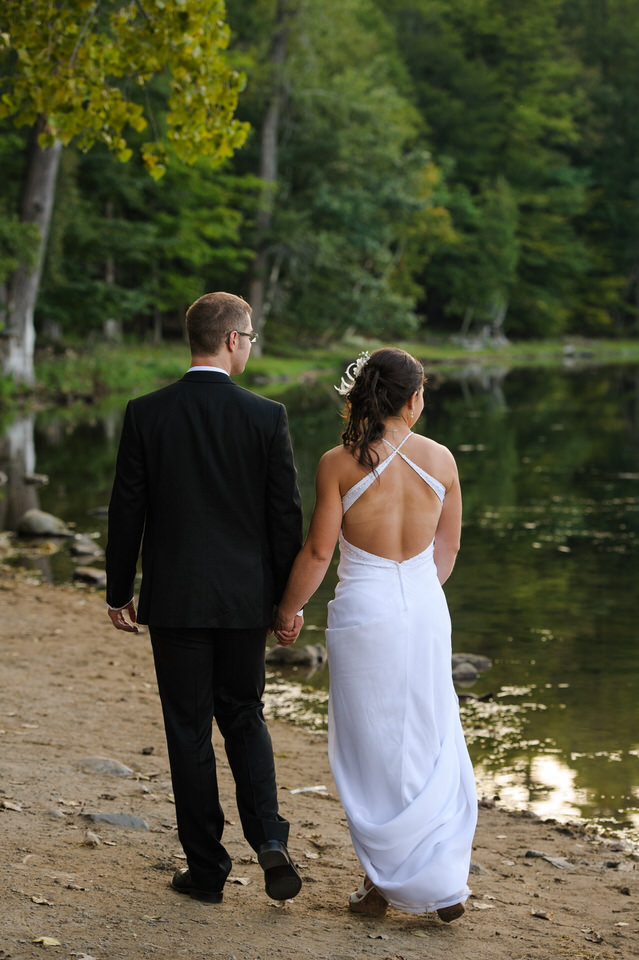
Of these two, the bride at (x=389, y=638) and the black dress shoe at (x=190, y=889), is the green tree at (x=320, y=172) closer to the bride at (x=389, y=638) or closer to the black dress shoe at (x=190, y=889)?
the bride at (x=389, y=638)

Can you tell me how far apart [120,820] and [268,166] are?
1547 inches

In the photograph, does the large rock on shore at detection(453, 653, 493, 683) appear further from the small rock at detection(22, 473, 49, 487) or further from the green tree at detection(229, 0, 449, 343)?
the green tree at detection(229, 0, 449, 343)

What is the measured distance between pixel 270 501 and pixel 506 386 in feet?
119

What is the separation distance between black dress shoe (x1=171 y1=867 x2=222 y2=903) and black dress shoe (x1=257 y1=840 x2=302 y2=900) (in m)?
0.23

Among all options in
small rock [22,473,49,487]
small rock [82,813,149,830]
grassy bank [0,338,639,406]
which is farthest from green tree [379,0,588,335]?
small rock [82,813,149,830]

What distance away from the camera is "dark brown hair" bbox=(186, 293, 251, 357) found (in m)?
3.93

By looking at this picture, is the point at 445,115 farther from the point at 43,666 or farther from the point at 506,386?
the point at 43,666

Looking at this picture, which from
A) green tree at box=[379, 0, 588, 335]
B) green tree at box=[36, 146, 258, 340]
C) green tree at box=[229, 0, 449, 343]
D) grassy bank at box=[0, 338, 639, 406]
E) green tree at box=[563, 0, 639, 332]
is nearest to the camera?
grassy bank at box=[0, 338, 639, 406]

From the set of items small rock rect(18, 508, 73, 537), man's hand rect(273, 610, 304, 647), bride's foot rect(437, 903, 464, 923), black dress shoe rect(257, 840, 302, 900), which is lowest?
small rock rect(18, 508, 73, 537)

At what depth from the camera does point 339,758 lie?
4.14 metres

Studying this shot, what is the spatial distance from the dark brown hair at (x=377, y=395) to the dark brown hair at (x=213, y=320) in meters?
0.48

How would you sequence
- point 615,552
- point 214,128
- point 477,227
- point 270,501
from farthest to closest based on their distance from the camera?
point 477,227 → point 615,552 → point 214,128 → point 270,501

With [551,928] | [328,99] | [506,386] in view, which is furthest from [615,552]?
[328,99]

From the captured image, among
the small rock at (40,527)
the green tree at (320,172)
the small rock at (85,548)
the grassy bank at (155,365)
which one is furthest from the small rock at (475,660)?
the green tree at (320,172)
